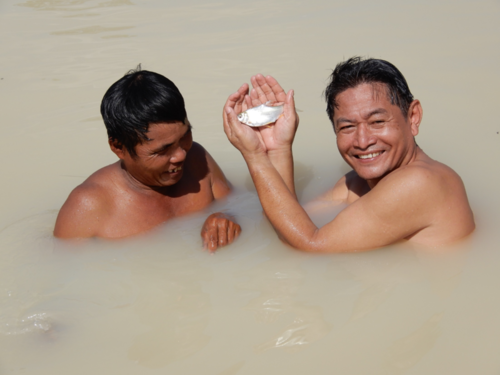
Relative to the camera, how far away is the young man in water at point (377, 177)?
115 inches

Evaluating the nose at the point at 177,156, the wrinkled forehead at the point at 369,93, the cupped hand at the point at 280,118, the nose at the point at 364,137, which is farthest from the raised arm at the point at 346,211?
the wrinkled forehead at the point at 369,93

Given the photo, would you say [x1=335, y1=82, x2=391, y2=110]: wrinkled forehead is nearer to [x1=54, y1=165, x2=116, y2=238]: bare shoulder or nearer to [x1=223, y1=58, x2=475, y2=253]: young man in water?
[x1=223, y1=58, x2=475, y2=253]: young man in water

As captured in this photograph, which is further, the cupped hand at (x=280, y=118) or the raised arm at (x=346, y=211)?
the cupped hand at (x=280, y=118)

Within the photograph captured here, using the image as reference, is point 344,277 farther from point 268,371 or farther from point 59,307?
point 59,307

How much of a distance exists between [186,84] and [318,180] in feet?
9.12

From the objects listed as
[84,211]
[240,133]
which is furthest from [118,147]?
[240,133]

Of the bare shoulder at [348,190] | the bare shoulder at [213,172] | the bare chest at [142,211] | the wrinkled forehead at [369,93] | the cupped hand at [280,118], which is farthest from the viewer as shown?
the bare shoulder at [213,172]

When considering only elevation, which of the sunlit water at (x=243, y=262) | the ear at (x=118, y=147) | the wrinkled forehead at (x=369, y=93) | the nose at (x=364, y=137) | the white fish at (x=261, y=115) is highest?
the wrinkled forehead at (x=369, y=93)

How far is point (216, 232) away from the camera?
3.55 metres

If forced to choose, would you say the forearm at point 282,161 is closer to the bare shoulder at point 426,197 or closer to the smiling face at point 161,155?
the smiling face at point 161,155

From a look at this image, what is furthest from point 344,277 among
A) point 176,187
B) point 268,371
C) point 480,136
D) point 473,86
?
point 473,86

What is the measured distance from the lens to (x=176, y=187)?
3930 millimetres

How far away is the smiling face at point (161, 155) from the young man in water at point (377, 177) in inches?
14.7

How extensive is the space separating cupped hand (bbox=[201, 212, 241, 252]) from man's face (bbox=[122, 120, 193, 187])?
0.41 m
